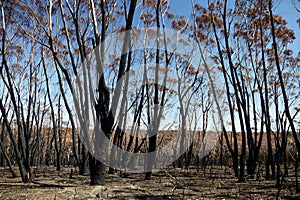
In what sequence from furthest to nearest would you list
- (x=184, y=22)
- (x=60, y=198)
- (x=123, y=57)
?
1. (x=184, y=22)
2. (x=123, y=57)
3. (x=60, y=198)

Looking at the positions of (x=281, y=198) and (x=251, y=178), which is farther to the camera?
(x=251, y=178)

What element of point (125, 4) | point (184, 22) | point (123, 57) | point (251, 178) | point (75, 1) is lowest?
point (251, 178)

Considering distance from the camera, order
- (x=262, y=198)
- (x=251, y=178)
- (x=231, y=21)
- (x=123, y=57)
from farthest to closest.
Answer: (x=231, y=21)
(x=251, y=178)
(x=123, y=57)
(x=262, y=198)

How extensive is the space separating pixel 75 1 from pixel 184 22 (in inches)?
243

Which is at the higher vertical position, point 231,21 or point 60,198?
point 231,21

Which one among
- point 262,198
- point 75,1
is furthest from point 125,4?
point 262,198

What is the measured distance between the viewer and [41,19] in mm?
9219

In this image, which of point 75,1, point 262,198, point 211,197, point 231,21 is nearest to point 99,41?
point 75,1

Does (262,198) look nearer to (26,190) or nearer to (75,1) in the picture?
(26,190)

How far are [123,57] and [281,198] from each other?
→ 4.25 metres


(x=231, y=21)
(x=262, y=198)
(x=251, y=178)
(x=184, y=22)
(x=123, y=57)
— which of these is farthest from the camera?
(x=184, y=22)

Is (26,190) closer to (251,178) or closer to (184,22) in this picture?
(251,178)

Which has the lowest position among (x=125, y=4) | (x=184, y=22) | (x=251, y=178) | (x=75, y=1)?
(x=251, y=178)

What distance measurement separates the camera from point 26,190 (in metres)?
5.93
